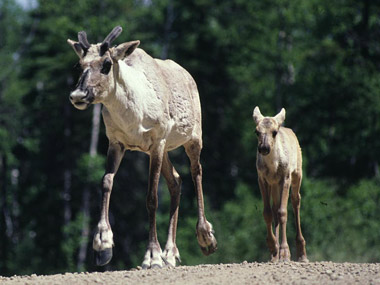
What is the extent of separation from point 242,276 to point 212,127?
30970 millimetres

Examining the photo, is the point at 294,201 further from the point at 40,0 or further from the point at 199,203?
the point at 40,0

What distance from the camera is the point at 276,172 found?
12766mm

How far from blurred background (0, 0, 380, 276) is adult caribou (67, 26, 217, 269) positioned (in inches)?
624

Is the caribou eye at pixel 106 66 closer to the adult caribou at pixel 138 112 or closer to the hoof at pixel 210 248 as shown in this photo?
the adult caribou at pixel 138 112

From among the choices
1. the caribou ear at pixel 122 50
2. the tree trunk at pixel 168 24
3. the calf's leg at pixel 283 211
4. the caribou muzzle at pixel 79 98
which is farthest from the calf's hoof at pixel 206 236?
the tree trunk at pixel 168 24

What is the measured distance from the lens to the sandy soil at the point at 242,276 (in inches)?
366

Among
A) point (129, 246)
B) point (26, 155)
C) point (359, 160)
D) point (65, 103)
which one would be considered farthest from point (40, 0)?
point (359, 160)

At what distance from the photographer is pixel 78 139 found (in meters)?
38.7

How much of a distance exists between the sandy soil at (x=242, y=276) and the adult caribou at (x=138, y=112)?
0.85 meters

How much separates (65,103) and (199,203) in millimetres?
26751

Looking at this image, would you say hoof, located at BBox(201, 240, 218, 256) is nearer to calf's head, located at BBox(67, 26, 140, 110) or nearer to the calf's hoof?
the calf's hoof

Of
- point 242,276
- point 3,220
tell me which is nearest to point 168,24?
point 3,220

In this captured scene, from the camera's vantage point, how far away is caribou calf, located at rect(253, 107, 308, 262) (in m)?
12.3

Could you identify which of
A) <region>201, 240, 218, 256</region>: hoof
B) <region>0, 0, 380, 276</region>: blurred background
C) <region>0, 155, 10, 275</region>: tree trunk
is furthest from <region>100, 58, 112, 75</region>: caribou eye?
<region>0, 155, 10, 275</region>: tree trunk
